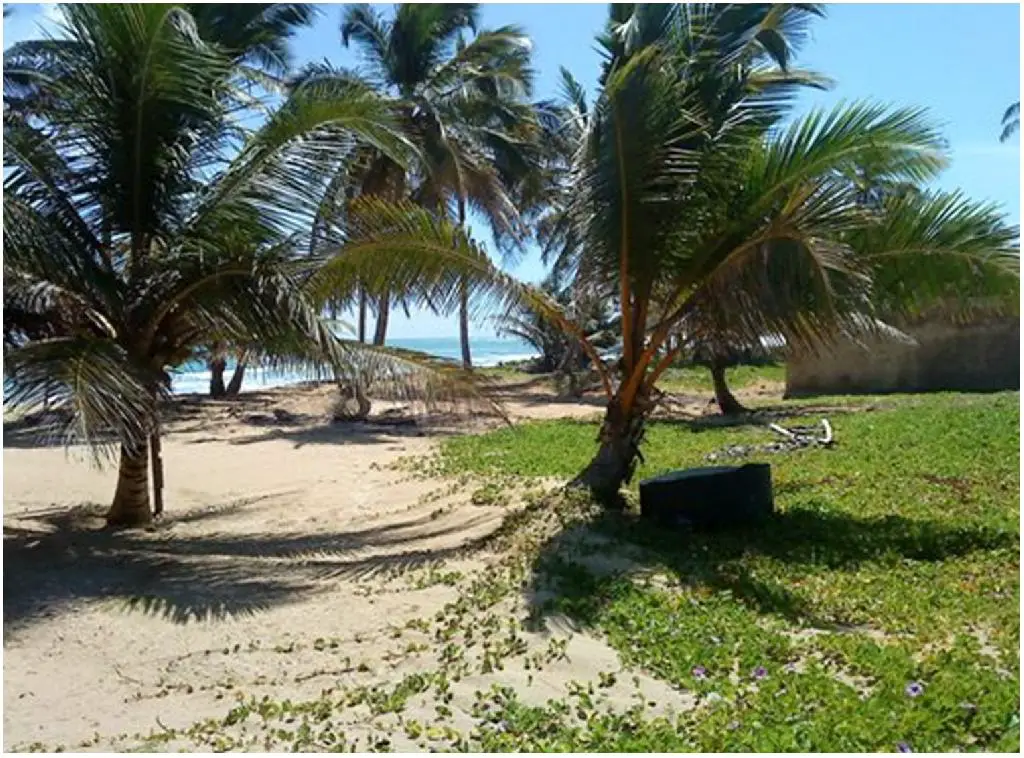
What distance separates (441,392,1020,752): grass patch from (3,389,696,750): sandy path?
1.54 ft

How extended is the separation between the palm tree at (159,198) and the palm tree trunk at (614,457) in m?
1.96

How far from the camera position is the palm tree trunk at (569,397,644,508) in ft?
28.6

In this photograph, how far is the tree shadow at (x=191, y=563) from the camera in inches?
259

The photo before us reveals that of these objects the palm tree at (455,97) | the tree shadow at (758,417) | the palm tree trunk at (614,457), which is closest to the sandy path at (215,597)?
the palm tree trunk at (614,457)

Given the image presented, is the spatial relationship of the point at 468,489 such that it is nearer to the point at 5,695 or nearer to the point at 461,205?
the point at 5,695

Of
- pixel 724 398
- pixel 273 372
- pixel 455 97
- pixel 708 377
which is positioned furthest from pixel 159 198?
pixel 708 377

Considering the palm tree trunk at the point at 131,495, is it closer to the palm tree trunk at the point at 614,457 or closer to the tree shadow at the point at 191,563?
the tree shadow at the point at 191,563

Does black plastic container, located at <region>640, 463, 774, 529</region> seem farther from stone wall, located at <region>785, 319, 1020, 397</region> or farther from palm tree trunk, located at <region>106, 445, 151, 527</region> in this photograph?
stone wall, located at <region>785, 319, 1020, 397</region>

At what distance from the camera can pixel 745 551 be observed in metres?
7.32

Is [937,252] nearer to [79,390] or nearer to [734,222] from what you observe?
[734,222]

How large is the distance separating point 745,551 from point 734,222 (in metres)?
2.60

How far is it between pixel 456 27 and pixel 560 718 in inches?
870

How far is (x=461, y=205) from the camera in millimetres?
22500

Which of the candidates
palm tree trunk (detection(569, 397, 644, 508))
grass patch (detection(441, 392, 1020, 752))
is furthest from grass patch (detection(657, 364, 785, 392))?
palm tree trunk (detection(569, 397, 644, 508))
